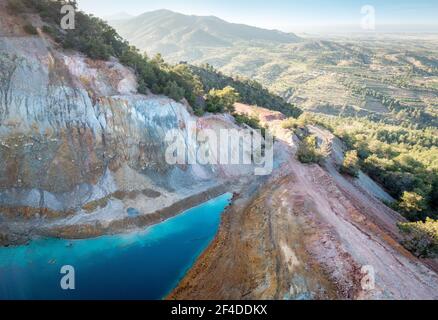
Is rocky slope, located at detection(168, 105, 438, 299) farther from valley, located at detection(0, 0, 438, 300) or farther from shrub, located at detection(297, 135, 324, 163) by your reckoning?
shrub, located at detection(297, 135, 324, 163)

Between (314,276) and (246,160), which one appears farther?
(246,160)

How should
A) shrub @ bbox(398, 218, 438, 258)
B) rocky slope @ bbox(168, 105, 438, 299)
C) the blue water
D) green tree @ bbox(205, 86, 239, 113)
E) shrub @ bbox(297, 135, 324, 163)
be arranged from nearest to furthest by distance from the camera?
the blue water < rocky slope @ bbox(168, 105, 438, 299) < shrub @ bbox(398, 218, 438, 258) < shrub @ bbox(297, 135, 324, 163) < green tree @ bbox(205, 86, 239, 113)

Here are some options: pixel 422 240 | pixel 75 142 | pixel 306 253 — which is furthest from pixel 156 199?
pixel 422 240

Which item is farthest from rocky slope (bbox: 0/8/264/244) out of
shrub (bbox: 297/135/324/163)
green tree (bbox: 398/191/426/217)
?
green tree (bbox: 398/191/426/217)

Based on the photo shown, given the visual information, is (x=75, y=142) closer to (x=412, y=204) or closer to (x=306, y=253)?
(x=306, y=253)

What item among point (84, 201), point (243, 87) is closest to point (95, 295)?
point (84, 201)

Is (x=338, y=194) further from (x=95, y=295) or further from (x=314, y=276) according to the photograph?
(x=95, y=295)

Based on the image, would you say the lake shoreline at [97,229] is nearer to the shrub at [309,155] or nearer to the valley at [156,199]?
the valley at [156,199]
